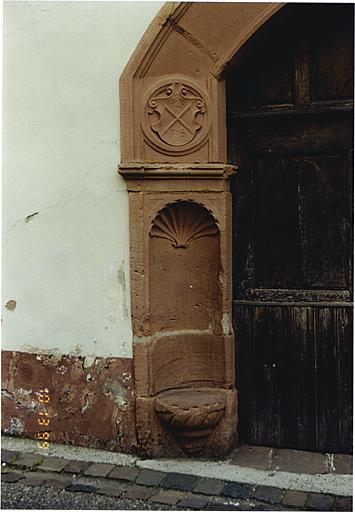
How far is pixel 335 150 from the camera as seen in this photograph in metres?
4.00

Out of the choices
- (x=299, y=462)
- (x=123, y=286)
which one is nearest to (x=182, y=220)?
(x=123, y=286)

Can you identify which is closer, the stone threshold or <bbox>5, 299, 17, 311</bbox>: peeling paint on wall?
the stone threshold

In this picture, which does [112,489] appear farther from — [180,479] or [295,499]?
[295,499]

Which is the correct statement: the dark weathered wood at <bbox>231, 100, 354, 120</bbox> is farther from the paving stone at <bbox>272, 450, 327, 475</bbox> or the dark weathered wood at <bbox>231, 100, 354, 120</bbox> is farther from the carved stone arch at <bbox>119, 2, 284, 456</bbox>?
the paving stone at <bbox>272, 450, 327, 475</bbox>

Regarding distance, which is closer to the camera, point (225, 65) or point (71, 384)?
point (225, 65)

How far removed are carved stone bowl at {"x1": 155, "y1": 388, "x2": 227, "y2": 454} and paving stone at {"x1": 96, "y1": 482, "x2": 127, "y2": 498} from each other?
0.46 meters

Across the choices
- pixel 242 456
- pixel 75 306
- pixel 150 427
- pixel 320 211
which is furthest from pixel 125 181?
pixel 242 456

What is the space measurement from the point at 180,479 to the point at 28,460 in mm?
943

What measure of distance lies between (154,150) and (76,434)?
1.79m

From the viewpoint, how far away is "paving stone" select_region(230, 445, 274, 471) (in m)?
3.96

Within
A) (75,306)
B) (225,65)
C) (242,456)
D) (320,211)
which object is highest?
(225,65)

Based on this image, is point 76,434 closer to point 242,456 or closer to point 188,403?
point 188,403

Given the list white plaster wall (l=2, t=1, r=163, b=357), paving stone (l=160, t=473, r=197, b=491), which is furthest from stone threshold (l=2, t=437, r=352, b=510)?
white plaster wall (l=2, t=1, r=163, b=357)

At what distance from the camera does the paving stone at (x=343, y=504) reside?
3460mm
